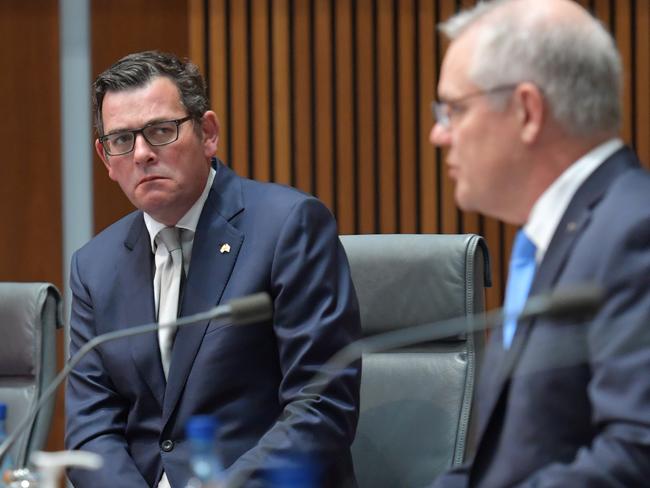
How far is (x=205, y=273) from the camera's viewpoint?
2.52 metres

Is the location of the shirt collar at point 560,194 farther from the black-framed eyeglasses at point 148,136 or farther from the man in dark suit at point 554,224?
the black-framed eyeglasses at point 148,136

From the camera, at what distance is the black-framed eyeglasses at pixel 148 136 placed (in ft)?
8.35

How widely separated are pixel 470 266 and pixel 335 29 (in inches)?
100

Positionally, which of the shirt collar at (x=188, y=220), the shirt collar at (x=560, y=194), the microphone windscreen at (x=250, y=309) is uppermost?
the shirt collar at (x=560, y=194)

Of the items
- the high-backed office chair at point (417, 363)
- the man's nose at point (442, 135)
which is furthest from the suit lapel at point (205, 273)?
the man's nose at point (442, 135)

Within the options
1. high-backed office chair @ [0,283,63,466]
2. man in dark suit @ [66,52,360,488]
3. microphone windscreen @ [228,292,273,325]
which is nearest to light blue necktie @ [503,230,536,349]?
microphone windscreen @ [228,292,273,325]

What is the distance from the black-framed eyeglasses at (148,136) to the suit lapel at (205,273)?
18 centimetres

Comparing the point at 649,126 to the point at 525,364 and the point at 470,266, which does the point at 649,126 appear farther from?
the point at 525,364

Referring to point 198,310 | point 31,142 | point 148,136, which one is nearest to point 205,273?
point 198,310

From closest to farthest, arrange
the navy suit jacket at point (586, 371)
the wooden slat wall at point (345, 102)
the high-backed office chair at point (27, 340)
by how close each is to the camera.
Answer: the navy suit jacket at point (586, 371) → the high-backed office chair at point (27, 340) → the wooden slat wall at point (345, 102)

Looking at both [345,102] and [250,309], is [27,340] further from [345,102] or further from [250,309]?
[345,102]

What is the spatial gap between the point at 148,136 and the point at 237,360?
1.85 feet

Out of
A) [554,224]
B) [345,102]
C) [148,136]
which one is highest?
[345,102]

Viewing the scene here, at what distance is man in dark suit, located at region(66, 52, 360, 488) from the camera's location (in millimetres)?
2393
